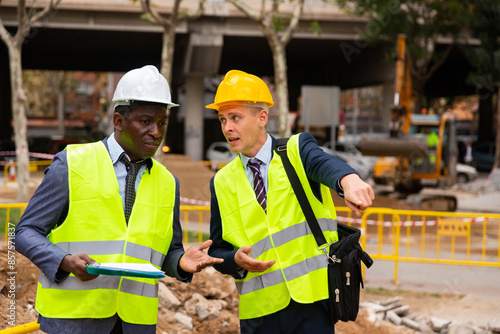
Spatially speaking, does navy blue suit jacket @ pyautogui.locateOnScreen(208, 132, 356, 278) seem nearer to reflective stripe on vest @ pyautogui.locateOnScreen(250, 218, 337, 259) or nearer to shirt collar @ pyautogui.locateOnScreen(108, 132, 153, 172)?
reflective stripe on vest @ pyautogui.locateOnScreen(250, 218, 337, 259)

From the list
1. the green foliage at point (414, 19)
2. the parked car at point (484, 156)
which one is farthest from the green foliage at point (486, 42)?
the parked car at point (484, 156)

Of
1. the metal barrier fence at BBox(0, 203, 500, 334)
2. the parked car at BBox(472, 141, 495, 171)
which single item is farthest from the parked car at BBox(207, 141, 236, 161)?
the parked car at BBox(472, 141, 495, 171)

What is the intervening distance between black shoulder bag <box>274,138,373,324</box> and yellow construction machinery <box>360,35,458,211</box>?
1406 cm

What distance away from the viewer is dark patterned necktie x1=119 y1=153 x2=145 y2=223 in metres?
3.00

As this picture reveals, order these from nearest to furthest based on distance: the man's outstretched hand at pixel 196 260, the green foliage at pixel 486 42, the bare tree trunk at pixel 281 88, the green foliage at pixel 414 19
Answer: the man's outstretched hand at pixel 196 260 → the bare tree trunk at pixel 281 88 → the green foliage at pixel 414 19 → the green foliage at pixel 486 42

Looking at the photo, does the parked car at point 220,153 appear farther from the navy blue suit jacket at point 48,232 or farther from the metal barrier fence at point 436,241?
the navy blue suit jacket at point 48,232

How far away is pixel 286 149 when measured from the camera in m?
3.35

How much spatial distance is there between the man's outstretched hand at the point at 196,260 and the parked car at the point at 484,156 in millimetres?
34984

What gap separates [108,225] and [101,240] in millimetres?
76

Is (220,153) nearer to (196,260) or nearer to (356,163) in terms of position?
(356,163)

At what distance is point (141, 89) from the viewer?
302 centimetres

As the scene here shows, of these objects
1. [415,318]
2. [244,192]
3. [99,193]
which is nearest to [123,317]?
[99,193]

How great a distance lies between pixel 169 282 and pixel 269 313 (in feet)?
12.2

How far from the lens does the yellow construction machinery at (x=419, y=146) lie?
17.6 metres
